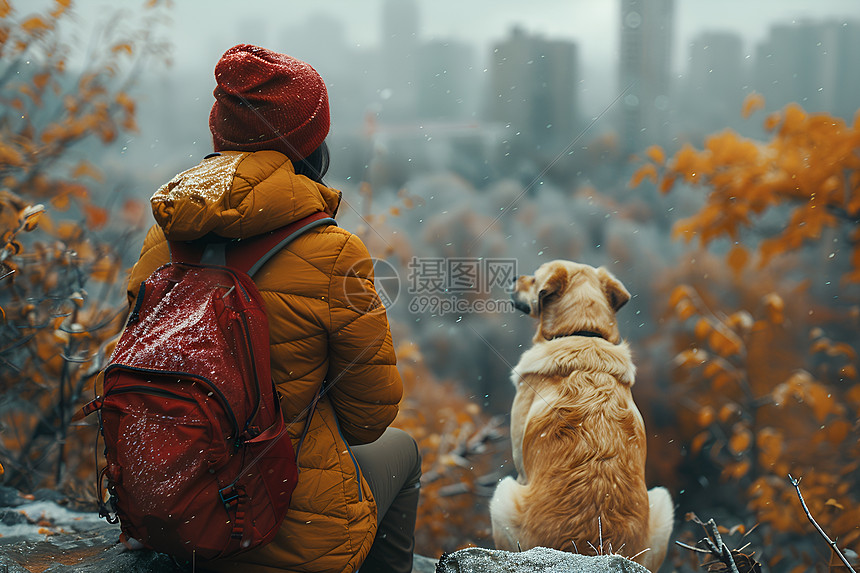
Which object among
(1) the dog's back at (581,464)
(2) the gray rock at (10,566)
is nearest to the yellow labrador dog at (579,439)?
(1) the dog's back at (581,464)

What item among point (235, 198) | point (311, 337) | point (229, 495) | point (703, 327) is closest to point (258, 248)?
point (235, 198)

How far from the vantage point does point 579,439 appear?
1999 millimetres

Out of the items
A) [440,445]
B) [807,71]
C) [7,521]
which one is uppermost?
[807,71]

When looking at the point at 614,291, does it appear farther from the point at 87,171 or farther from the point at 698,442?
the point at 87,171

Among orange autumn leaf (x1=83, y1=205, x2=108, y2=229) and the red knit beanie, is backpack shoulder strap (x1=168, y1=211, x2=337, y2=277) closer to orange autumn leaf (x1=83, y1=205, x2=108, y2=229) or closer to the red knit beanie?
the red knit beanie

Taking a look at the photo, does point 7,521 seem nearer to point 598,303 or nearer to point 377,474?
point 377,474

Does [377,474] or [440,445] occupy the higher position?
[377,474]

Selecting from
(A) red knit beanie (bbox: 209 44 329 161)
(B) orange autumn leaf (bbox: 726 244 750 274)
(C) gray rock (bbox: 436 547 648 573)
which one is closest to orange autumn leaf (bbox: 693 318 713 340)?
(B) orange autumn leaf (bbox: 726 244 750 274)

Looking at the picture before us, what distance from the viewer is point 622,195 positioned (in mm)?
4359

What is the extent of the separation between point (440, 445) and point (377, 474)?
244cm

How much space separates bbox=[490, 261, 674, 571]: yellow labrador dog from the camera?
76.2 inches

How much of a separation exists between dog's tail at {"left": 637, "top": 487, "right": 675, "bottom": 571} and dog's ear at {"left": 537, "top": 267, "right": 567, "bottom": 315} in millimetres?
886

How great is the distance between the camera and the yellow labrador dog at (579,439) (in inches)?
76.2

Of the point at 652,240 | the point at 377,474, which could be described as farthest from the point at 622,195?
the point at 377,474
